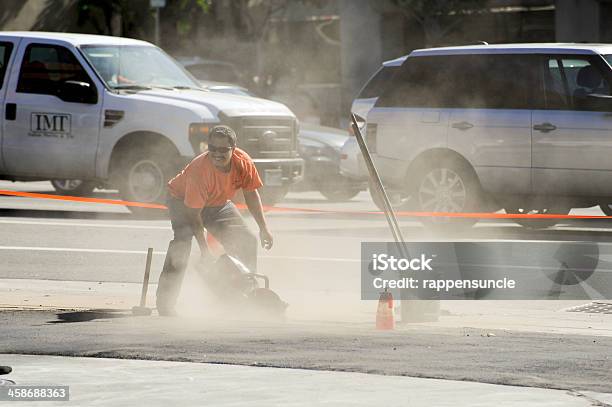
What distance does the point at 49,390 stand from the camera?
7.58 meters

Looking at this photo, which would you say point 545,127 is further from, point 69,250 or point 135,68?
point 135,68

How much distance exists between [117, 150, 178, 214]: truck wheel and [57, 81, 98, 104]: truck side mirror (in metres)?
0.80

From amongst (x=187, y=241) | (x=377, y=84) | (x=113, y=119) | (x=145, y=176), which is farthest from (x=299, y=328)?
(x=377, y=84)

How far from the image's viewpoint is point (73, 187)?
66.6 ft

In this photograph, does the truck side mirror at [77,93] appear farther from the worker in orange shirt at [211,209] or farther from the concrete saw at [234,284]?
the concrete saw at [234,284]

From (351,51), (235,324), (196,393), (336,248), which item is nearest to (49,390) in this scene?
(196,393)

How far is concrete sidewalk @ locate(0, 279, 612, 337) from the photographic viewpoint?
1047cm

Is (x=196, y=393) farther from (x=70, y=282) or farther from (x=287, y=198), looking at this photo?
(x=287, y=198)

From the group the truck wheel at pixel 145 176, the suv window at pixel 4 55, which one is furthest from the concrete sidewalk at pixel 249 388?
the suv window at pixel 4 55

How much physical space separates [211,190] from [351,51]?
85.8 ft

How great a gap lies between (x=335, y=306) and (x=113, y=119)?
689 cm

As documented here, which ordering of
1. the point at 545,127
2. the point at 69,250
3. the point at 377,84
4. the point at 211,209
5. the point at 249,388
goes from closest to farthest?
the point at 249,388 < the point at 211,209 < the point at 69,250 < the point at 545,127 < the point at 377,84
